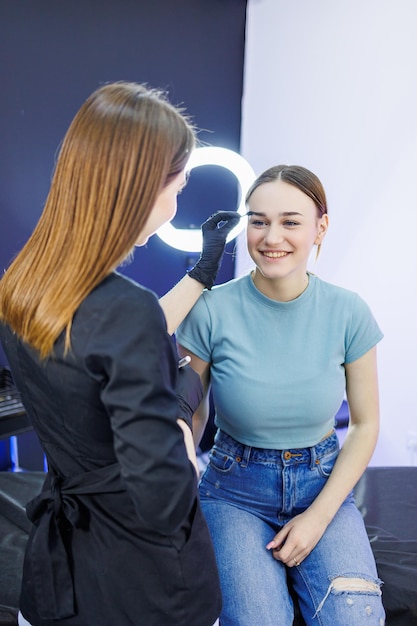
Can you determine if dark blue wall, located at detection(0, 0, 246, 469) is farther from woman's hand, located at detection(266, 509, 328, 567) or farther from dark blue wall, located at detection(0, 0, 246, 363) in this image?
woman's hand, located at detection(266, 509, 328, 567)

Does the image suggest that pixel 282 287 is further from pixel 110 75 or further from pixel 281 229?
pixel 110 75

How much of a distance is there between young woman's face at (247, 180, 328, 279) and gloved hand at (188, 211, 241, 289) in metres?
0.09

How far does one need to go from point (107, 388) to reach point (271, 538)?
2.42 feet

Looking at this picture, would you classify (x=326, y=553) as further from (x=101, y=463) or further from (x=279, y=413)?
(x=101, y=463)

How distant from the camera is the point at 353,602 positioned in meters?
1.15

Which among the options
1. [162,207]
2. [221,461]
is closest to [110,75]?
[221,461]

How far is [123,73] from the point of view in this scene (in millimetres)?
2969

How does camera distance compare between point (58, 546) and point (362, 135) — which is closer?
point (58, 546)

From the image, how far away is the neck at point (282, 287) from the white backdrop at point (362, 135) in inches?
59.5

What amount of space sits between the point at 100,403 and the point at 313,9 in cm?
291

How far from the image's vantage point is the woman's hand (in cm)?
124

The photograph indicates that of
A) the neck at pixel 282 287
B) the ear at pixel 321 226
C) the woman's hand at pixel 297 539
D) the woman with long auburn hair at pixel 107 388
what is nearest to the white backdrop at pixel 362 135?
the ear at pixel 321 226

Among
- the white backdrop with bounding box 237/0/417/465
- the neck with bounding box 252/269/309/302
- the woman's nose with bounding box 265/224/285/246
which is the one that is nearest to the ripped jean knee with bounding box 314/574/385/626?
the neck with bounding box 252/269/309/302

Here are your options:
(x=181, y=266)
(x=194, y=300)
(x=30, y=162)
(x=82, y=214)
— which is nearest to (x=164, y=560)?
(x=82, y=214)
